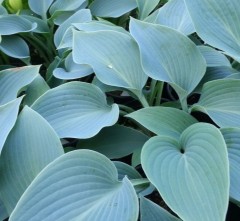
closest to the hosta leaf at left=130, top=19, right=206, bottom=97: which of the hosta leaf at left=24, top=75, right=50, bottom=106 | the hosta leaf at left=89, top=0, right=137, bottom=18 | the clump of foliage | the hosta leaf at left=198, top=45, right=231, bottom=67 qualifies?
the clump of foliage

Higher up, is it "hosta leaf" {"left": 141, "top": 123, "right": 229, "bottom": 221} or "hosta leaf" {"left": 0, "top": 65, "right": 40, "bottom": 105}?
"hosta leaf" {"left": 141, "top": 123, "right": 229, "bottom": 221}

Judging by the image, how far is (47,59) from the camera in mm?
1406

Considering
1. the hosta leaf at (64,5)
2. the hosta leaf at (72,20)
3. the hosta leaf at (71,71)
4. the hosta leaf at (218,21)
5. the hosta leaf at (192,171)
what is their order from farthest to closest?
the hosta leaf at (64,5) → the hosta leaf at (72,20) → the hosta leaf at (71,71) → the hosta leaf at (218,21) → the hosta leaf at (192,171)

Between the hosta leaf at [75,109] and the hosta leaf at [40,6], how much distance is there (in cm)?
48

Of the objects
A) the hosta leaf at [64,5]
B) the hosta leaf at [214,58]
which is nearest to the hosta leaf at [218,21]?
the hosta leaf at [214,58]

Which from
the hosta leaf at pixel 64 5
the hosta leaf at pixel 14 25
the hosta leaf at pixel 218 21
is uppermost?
the hosta leaf at pixel 218 21

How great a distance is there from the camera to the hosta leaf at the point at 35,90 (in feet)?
3.28

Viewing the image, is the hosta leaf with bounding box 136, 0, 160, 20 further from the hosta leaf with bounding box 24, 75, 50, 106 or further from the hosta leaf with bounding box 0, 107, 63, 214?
the hosta leaf with bounding box 0, 107, 63, 214

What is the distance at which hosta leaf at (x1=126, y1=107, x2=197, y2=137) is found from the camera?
845mm

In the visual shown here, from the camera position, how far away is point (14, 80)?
3.31 feet

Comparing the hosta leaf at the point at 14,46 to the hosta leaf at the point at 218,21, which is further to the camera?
the hosta leaf at the point at 14,46

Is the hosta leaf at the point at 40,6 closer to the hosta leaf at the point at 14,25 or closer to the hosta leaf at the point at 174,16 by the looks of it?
the hosta leaf at the point at 14,25

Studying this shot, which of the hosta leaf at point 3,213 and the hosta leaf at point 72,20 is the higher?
the hosta leaf at point 72,20

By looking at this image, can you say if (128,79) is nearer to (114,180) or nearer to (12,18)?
(114,180)
